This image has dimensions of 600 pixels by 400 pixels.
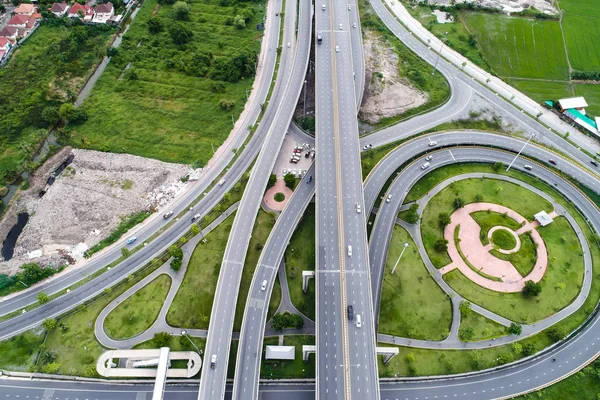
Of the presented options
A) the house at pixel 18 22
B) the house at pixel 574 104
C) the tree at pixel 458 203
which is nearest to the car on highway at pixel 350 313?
the tree at pixel 458 203

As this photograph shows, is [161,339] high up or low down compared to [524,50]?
down

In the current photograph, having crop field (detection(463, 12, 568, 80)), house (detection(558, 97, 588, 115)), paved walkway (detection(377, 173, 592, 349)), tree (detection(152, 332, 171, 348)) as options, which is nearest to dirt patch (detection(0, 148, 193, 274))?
tree (detection(152, 332, 171, 348))

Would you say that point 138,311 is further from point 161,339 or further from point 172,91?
point 172,91

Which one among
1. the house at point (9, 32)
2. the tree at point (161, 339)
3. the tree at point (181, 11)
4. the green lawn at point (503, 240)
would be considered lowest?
the tree at point (161, 339)

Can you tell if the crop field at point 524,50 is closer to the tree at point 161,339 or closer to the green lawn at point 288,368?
the green lawn at point 288,368

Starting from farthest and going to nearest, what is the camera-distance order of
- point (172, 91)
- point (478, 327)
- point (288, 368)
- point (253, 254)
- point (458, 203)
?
1. point (172, 91)
2. point (458, 203)
3. point (253, 254)
4. point (478, 327)
5. point (288, 368)

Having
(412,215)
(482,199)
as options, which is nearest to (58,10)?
(412,215)

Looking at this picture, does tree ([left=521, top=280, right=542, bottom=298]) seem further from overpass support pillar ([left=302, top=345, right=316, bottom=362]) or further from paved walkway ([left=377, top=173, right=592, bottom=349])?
overpass support pillar ([left=302, top=345, right=316, bottom=362])
